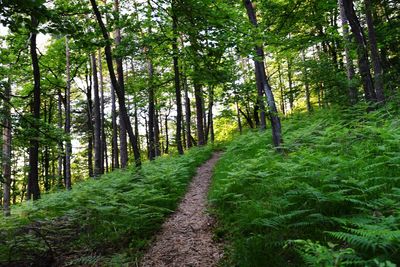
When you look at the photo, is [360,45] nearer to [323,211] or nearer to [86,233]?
[323,211]

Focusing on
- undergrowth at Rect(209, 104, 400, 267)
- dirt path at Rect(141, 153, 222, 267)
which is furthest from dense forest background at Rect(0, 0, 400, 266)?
dirt path at Rect(141, 153, 222, 267)

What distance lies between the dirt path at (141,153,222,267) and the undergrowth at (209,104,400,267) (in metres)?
0.34

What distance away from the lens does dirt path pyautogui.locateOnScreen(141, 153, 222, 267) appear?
552cm

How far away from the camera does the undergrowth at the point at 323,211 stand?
3.14m

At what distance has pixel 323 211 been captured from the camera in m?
4.81

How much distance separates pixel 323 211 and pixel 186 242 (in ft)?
9.36

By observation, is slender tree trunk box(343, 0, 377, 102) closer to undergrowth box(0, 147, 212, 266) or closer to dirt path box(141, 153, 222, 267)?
dirt path box(141, 153, 222, 267)

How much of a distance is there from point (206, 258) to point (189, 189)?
5.53 m

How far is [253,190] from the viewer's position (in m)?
7.33

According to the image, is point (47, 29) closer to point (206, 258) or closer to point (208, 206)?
point (206, 258)

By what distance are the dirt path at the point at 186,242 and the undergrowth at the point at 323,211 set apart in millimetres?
337

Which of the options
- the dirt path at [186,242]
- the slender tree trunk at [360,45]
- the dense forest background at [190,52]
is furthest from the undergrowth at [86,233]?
Answer: the slender tree trunk at [360,45]

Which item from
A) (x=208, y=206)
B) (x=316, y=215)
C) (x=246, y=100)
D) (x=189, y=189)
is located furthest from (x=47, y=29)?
(x=189, y=189)

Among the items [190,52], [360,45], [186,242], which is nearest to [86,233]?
[186,242]
